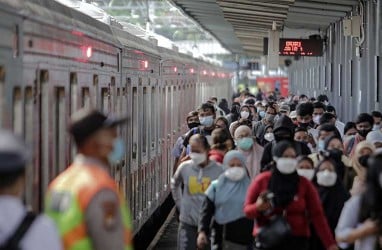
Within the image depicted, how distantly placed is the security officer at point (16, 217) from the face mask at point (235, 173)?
4295mm

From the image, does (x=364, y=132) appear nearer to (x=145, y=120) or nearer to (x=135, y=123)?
(x=135, y=123)

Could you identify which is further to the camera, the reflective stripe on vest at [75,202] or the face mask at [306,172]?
the face mask at [306,172]

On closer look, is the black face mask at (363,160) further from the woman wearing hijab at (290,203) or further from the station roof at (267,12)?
the station roof at (267,12)

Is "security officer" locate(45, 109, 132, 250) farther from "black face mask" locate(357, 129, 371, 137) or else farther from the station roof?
the station roof

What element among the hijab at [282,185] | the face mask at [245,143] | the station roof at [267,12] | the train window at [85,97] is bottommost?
the hijab at [282,185]

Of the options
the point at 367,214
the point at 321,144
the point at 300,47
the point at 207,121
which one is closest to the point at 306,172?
the point at 321,144

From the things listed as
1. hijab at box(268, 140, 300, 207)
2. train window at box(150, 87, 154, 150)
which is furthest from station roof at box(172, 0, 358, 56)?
hijab at box(268, 140, 300, 207)

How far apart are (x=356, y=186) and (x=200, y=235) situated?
1.26m

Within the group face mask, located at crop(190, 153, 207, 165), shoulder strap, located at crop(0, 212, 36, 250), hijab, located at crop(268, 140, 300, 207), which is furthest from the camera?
face mask, located at crop(190, 153, 207, 165)

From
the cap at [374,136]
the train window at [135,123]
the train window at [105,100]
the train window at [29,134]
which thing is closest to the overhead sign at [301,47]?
the train window at [135,123]

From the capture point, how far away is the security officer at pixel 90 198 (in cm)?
513

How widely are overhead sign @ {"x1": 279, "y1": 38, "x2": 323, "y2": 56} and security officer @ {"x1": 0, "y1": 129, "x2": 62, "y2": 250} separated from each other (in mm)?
21905

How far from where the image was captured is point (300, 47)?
26.6 m

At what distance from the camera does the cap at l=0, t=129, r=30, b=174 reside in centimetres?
473
